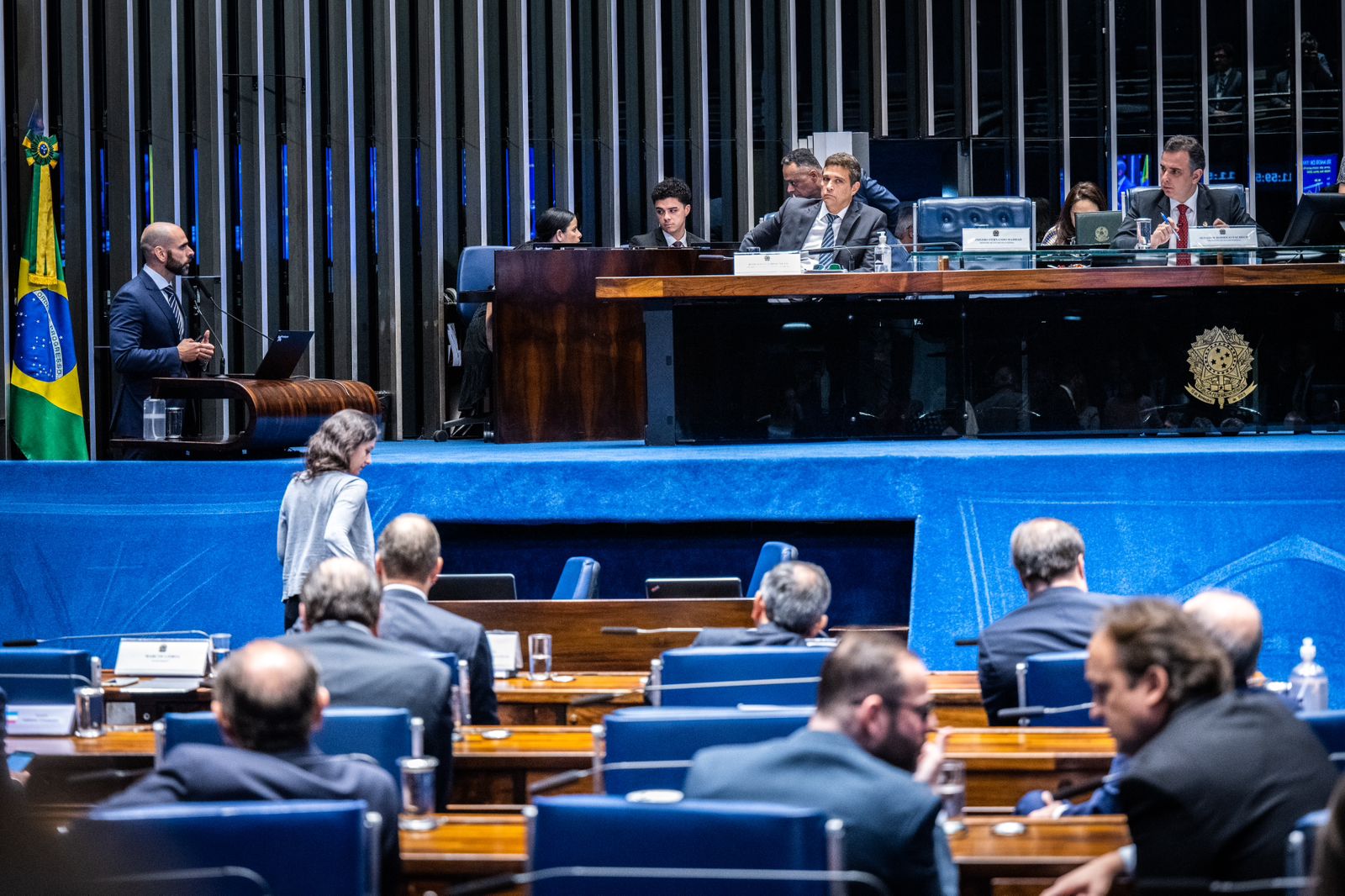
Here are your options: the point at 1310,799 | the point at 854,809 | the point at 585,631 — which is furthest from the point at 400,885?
the point at 585,631

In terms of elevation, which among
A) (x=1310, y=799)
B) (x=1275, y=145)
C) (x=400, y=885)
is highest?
(x=1275, y=145)

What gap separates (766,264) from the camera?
6.21 metres

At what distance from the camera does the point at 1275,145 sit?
36.4 ft

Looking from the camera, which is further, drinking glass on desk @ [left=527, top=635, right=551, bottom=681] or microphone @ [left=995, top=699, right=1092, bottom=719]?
drinking glass on desk @ [left=527, top=635, right=551, bottom=681]

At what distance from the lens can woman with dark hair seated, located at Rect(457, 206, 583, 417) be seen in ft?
26.4

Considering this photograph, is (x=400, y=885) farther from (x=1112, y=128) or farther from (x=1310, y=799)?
(x=1112, y=128)

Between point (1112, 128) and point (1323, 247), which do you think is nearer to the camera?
point (1323, 247)

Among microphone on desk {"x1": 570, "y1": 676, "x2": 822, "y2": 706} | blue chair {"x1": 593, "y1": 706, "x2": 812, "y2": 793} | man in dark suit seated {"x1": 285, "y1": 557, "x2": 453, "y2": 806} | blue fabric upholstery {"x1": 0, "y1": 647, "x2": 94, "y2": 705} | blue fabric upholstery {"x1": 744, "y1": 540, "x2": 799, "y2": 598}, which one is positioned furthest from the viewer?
blue fabric upholstery {"x1": 744, "y1": 540, "x2": 799, "y2": 598}

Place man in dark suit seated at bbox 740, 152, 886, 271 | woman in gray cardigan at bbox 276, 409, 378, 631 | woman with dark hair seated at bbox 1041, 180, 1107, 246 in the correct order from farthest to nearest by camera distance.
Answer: woman with dark hair seated at bbox 1041, 180, 1107, 246, man in dark suit seated at bbox 740, 152, 886, 271, woman in gray cardigan at bbox 276, 409, 378, 631

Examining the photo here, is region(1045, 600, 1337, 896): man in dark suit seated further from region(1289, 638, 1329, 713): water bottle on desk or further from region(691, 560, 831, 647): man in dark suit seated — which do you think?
region(691, 560, 831, 647): man in dark suit seated

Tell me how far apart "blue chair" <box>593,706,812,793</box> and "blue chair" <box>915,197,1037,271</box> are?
148 inches

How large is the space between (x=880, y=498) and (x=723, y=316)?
3.53ft

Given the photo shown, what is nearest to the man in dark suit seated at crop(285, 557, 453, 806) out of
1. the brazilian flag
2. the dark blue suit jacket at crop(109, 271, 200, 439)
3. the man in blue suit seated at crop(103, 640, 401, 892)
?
the man in blue suit seated at crop(103, 640, 401, 892)

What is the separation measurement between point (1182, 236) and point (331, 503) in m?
3.51
